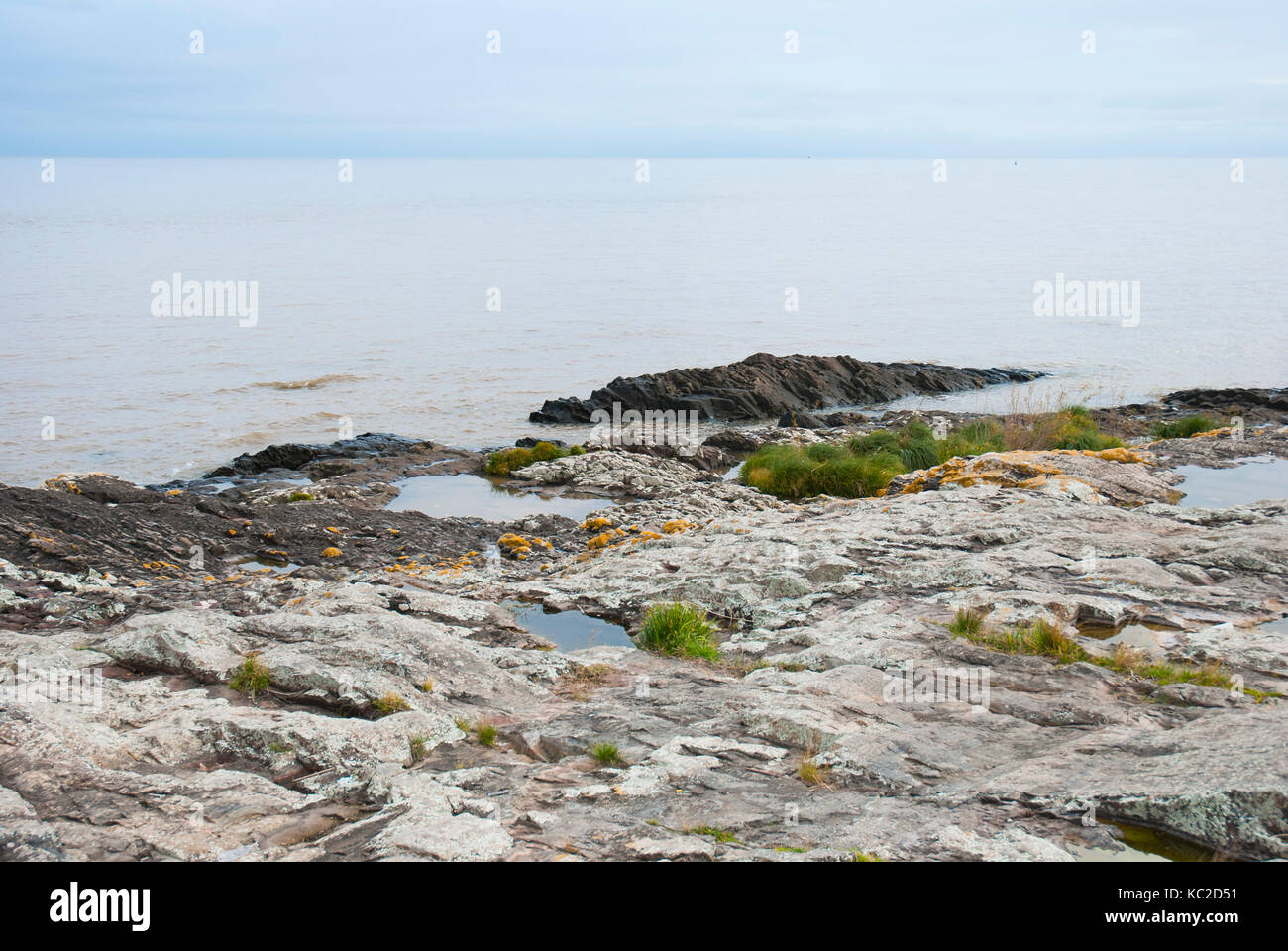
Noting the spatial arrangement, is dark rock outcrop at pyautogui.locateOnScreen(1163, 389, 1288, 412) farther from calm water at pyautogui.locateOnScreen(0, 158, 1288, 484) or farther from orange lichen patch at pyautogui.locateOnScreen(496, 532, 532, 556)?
orange lichen patch at pyautogui.locateOnScreen(496, 532, 532, 556)

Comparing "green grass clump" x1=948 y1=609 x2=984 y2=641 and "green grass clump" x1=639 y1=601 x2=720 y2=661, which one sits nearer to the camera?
"green grass clump" x1=948 y1=609 x2=984 y2=641

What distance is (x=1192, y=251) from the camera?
71875 mm

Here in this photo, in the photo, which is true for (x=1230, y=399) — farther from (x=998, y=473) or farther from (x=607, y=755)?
(x=607, y=755)

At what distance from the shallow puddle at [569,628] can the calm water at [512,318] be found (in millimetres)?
15353

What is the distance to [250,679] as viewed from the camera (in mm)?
6445

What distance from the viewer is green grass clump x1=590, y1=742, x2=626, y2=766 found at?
5582 mm

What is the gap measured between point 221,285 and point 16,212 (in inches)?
3285

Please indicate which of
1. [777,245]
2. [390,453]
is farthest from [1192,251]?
[390,453]

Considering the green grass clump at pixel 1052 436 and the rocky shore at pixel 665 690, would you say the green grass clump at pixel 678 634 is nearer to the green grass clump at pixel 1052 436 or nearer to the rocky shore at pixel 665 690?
the rocky shore at pixel 665 690

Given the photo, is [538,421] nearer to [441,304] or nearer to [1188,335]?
[441,304]

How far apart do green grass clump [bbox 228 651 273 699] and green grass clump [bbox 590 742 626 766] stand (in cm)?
237

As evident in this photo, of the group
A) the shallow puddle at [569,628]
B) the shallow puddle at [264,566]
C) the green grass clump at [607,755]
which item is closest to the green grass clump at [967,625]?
the shallow puddle at [569,628]

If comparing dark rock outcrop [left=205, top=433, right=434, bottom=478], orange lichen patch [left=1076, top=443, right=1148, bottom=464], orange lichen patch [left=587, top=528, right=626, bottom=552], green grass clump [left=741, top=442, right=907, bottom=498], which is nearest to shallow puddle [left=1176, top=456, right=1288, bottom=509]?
orange lichen patch [left=1076, top=443, right=1148, bottom=464]

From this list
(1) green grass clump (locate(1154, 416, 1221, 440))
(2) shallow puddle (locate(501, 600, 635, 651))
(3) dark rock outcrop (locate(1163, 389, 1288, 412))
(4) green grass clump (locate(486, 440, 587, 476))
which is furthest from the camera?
(3) dark rock outcrop (locate(1163, 389, 1288, 412))
